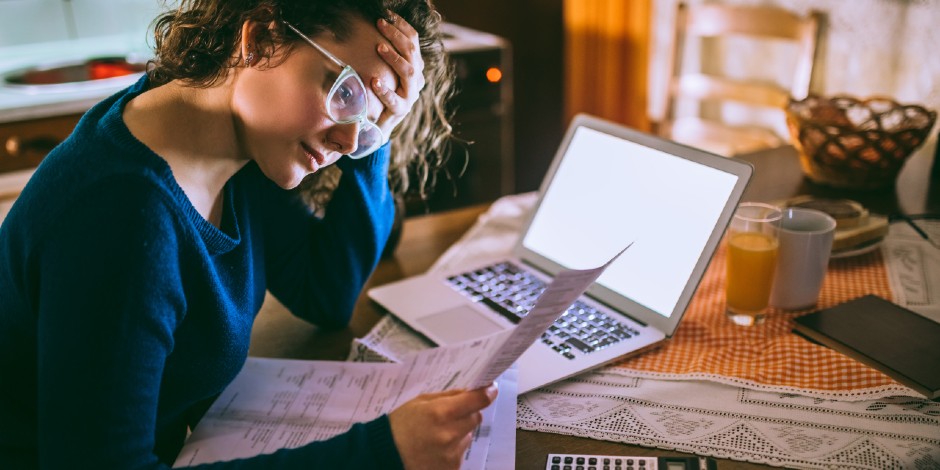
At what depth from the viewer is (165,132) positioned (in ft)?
2.90

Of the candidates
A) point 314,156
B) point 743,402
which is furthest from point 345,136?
point 743,402

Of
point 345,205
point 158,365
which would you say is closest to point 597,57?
point 345,205

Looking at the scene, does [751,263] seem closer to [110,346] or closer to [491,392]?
[491,392]

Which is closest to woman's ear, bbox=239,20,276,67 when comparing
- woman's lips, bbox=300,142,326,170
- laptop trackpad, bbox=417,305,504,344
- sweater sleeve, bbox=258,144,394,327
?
woman's lips, bbox=300,142,326,170

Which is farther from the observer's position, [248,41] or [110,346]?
[248,41]

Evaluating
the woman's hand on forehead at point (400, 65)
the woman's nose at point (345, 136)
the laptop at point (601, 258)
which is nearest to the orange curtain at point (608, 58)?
the laptop at point (601, 258)

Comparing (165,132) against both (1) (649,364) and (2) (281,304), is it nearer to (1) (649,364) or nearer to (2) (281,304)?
(2) (281,304)

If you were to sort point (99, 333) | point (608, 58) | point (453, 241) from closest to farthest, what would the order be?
point (99, 333) < point (453, 241) < point (608, 58)

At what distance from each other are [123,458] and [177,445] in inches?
12.1

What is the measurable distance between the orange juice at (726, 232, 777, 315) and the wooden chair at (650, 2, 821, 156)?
46.0 inches

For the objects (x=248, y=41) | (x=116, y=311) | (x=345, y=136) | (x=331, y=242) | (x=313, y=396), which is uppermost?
(x=248, y=41)

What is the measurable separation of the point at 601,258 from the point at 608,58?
1964 mm

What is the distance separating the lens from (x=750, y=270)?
1.11 m

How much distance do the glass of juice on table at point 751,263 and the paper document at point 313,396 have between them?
35 cm
